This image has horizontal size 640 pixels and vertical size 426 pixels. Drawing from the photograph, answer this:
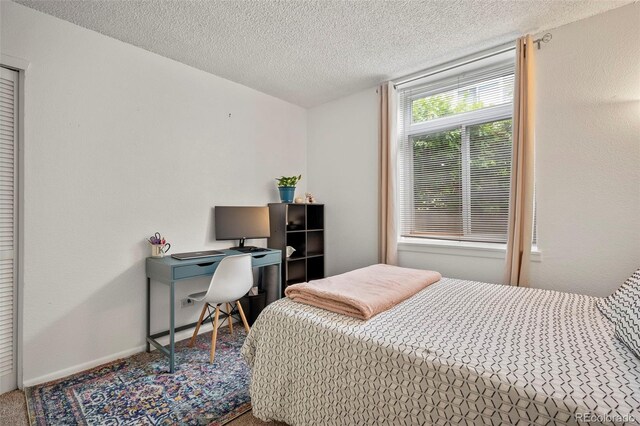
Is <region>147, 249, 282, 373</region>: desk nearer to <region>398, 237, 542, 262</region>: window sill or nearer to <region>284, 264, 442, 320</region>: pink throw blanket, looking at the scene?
<region>284, 264, 442, 320</region>: pink throw blanket

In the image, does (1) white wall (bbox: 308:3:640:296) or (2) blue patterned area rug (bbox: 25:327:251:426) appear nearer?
(2) blue patterned area rug (bbox: 25:327:251:426)

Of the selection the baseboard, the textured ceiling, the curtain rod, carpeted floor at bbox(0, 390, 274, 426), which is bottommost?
carpeted floor at bbox(0, 390, 274, 426)

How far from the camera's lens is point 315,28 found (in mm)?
2334

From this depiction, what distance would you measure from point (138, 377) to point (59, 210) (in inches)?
52.8

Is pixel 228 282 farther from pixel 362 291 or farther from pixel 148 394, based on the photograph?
pixel 362 291

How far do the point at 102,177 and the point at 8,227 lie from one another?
25.4 inches

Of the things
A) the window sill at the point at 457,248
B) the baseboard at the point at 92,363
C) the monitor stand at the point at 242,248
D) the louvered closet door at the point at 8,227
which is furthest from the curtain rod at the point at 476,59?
the baseboard at the point at 92,363

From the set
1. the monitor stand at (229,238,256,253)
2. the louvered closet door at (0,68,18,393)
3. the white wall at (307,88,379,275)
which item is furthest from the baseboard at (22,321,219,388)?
the white wall at (307,88,379,275)

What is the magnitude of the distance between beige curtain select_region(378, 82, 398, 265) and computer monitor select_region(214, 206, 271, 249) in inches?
50.5

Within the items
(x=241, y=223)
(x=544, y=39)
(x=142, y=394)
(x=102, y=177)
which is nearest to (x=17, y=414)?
(x=142, y=394)

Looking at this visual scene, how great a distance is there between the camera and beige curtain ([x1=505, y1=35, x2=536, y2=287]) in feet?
7.76

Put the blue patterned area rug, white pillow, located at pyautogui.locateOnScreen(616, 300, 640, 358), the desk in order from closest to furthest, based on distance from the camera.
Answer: white pillow, located at pyautogui.locateOnScreen(616, 300, 640, 358) → the blue patterned area rug → the desk

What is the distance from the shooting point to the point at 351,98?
3697 millimetres

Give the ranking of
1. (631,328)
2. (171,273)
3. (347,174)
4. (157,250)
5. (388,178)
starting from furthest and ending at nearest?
(347,174), (388,178), (157,250), (171,273), (631,328)
